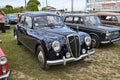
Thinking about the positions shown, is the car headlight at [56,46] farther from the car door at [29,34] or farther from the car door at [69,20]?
the car door at [69,20]

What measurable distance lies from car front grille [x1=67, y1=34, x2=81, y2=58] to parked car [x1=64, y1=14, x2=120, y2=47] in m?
2.31

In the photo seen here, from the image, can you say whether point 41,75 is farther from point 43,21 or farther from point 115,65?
point 115,65

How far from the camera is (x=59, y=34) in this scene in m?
5.84

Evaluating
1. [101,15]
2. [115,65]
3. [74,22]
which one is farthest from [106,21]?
[115,65]

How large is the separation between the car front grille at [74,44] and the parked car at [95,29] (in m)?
2.31

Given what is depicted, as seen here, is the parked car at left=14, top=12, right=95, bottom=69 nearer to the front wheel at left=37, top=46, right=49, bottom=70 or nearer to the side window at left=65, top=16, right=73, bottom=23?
the front wheel at left=37, top=46, right=49, bottom=70

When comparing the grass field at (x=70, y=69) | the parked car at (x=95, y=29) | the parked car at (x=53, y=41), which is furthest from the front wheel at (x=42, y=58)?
the parked car at (x=95, y=29)

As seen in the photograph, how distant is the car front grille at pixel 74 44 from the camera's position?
5.63m

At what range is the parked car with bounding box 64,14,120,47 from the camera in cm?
851

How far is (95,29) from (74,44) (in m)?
3.43

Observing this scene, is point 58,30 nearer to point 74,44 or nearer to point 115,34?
point 74,44

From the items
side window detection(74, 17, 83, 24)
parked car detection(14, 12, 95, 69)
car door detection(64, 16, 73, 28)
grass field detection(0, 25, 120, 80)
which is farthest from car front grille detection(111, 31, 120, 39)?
parked car detection(14, 12, 95, 69)

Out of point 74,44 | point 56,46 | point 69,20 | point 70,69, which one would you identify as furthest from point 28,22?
point 69,20

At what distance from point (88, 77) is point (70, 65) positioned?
3.55 ft
